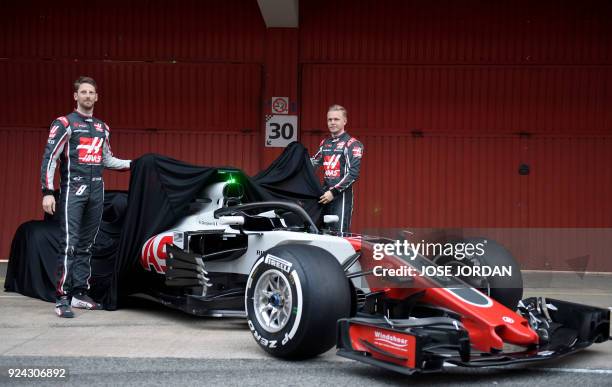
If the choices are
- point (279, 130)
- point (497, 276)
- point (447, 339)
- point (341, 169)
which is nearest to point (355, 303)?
point (447, 339)

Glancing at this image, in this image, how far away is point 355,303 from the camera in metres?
4.91

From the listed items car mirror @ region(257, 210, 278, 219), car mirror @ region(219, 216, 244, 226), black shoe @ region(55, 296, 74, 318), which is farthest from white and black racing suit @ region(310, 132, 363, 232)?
black shoe @ region(55, 296, 74, 318)

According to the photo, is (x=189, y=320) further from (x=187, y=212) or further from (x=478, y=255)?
(x=478, y=255)

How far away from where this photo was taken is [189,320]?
6684 millimetres

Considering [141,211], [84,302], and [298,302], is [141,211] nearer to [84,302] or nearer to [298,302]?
[84,302]

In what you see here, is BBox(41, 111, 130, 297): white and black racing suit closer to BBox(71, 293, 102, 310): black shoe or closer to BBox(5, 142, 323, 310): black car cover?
BBox(71, 293, 102, 310): black shoe

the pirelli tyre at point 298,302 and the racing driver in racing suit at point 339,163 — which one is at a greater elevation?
the racing driver in racing suit at point 339,163

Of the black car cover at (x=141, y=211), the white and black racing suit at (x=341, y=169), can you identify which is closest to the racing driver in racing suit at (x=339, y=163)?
the white and black racing suit at (x=341, y=169)

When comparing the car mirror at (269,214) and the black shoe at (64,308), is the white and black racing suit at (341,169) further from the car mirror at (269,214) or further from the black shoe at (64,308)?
the black shoe at (64,308)

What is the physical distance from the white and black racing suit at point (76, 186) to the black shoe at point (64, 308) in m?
0.06

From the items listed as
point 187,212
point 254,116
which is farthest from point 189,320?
point 254,116

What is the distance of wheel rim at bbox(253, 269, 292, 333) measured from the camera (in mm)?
4918

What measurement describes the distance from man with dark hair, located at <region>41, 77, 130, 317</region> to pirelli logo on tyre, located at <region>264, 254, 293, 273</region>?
7.91 feet

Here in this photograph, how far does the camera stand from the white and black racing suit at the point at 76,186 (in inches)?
266
